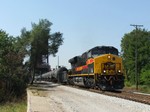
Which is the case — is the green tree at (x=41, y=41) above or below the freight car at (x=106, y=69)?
above

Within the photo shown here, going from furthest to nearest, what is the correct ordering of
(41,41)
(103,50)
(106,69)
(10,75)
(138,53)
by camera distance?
(138,53)
(41,41)
(103,50)
(106,69)
(10,75)

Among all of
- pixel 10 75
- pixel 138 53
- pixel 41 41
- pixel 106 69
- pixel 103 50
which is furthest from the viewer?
pixel 138 53

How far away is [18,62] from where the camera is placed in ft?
119

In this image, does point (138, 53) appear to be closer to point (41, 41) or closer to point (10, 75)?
point (41, 41)

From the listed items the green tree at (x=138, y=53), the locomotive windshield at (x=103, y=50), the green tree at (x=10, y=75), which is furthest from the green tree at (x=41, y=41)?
the locomotive windshield at (x=103, y=50)

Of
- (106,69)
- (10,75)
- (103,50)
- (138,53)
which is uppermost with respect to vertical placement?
(138,53)

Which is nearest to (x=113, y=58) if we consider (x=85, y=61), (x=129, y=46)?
(x=85, y=61)

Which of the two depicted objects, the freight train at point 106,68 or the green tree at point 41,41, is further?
the green tree at point 41,41

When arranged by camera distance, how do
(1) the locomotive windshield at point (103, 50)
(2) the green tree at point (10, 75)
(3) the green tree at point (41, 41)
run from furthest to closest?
(3) the green tree at point (41, 41) → (1) the locomotive windshield at point (103, 50) → (2) the green tree at point (10, 75)

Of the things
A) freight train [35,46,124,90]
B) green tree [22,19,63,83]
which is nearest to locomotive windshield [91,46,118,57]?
freight train [35,46,124,90]

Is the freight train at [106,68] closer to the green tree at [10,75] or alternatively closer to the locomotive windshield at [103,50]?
the locomotive windshield at [103,50]

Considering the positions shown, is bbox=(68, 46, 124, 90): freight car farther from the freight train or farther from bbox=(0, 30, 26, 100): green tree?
bbox=(0, 30, 26, 100): green tree

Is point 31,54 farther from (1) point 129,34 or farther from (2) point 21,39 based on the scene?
(1) point 129,34

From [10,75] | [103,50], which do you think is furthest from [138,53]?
[10,75]
